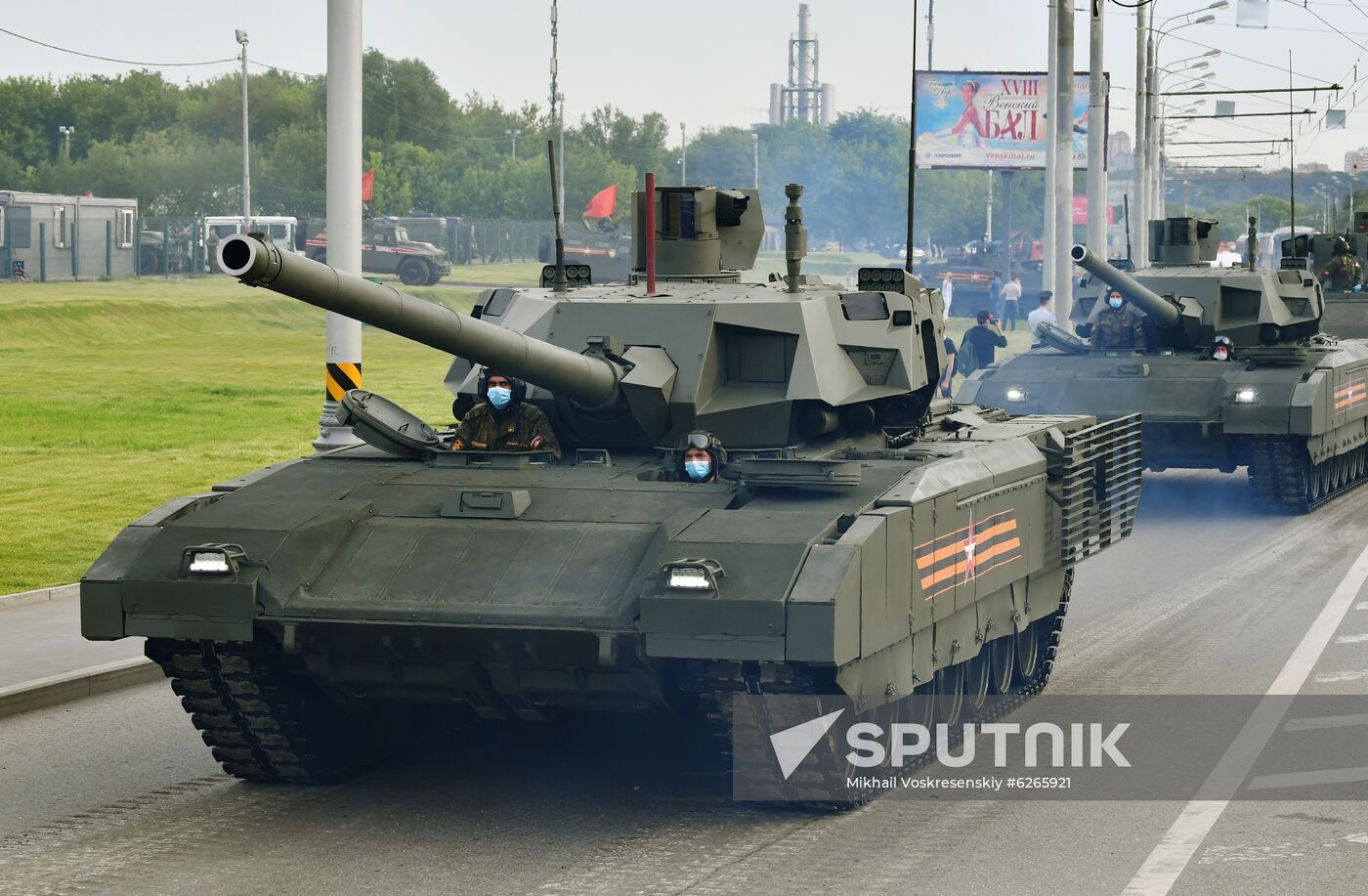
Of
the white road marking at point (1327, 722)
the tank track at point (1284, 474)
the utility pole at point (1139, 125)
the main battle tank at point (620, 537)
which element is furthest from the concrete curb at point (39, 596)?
the utility pole at point (1139, 125)

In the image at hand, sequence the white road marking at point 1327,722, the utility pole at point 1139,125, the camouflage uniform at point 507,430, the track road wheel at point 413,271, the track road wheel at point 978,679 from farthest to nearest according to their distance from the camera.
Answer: the track road wheel at point 413,271 < the utility pole at point 1139,125 < the track road wheel at point 978,679 < the white road marking at point 1327,722 < the camouflage uniform at point 507,430

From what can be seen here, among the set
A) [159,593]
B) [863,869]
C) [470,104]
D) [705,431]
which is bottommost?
[863,869]

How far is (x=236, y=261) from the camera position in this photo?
7730 millimetres

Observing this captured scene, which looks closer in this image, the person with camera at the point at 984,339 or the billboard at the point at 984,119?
the person with camera at the point at 984,339

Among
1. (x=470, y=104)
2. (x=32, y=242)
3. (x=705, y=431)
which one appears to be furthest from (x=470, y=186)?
(x=705, y=431)

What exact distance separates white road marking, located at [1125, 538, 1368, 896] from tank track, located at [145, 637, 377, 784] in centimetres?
→ 373

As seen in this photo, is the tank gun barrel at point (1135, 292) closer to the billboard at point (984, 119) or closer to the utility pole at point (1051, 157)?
the utility pole at point (1051, 157)

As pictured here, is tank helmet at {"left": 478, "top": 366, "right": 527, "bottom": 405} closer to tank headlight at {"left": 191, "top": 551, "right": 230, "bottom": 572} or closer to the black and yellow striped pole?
tank headlight at {"left": 191, "top": 551, "right": 230, "bottom": 572}

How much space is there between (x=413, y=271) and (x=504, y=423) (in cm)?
3667

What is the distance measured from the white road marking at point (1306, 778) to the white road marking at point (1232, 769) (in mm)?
92

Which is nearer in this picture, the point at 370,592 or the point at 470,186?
the point at 370,592

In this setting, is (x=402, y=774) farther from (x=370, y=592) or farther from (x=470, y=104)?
(x=470, y=104)

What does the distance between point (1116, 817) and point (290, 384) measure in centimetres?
2308

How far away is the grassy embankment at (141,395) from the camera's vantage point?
18703 millimetres
